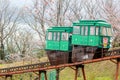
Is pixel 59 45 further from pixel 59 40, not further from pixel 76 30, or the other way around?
pixel 76 30

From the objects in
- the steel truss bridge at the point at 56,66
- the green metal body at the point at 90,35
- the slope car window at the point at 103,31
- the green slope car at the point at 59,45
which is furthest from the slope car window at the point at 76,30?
the steel truss bridge at the point at 56,66

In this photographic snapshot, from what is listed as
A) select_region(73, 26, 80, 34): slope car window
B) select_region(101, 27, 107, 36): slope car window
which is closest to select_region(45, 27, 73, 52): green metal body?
select_region(73, 26, 80, 34): slope car window

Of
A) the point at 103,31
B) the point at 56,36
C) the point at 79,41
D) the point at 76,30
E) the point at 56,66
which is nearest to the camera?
the point at 103,31

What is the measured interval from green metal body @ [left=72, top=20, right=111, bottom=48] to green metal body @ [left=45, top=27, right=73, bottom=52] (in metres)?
0.62

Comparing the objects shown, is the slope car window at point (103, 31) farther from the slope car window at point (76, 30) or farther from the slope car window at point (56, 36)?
the slope car window at point (56, 36)

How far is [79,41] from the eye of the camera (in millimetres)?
16188

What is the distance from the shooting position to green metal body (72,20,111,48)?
1552 centimetres

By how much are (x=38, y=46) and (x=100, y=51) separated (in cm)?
2070

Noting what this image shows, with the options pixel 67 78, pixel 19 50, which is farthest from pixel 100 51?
pixel 19 50

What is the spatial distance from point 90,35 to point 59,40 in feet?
7.65

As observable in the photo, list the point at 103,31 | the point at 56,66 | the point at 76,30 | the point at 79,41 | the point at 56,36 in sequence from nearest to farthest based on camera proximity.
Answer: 1. the point at 103,31
2. the point at 79,41
3. the point at 76,30
4. the point at 56,66
5. the point at 56,36

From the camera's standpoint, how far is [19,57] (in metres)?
38.8

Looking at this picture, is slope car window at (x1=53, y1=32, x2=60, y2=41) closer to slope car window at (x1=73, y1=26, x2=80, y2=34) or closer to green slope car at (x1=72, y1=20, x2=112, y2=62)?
green slope car at (x1=72, y1=20, x2=112, y2=62)

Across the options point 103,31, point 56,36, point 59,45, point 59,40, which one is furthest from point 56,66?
point 103,31
